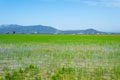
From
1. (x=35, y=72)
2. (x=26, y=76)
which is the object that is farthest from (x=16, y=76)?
(x=35, y=72)

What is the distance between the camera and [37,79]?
8.88 meters

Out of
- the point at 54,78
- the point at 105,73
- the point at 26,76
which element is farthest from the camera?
the point at 105,73

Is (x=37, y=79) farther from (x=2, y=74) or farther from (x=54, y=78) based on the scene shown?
(x=2, y=74)

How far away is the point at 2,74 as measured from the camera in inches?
384

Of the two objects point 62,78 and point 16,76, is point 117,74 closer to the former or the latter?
point 62,78

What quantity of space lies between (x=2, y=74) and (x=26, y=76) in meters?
0.98

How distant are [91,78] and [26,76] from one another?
2212 mm

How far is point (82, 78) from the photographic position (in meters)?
8.93

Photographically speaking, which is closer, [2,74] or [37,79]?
[37,79]

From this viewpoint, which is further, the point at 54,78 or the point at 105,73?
the point at 105,73

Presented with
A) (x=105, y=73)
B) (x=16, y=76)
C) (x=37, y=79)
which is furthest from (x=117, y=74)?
(x=16, y=76)

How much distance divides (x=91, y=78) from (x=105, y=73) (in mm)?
1343

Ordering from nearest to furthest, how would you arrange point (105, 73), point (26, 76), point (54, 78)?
point (54, 78)
point (26, 76)
point (105, 73)

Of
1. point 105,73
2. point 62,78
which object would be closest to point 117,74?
point 105,73
